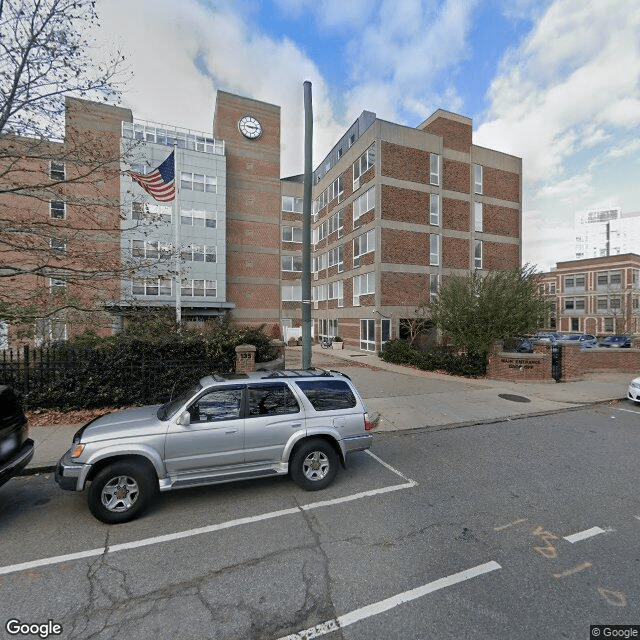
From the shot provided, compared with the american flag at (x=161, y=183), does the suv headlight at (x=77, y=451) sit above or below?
below

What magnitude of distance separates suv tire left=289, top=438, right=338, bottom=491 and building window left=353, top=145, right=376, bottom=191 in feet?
72.8

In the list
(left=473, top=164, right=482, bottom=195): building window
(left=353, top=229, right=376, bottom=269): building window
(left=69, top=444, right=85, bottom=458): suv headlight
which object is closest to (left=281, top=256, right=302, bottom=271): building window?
(left=353, top=229, right=376, bottom=269): building window

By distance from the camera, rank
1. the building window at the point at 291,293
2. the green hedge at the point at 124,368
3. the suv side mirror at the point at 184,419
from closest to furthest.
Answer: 1. the suv side mirror at the point at 184,419
2. the green hedge at the point at 124,368
3. the building window at the point at 291,293

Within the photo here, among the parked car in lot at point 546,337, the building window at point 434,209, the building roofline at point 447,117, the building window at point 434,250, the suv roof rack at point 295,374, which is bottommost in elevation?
the parked car in lot at point 546,337

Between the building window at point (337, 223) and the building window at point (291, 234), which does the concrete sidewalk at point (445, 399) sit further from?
the building window at point (291, 234)

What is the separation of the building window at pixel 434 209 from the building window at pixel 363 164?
4981 mm

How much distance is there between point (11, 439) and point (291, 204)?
32.2 metres

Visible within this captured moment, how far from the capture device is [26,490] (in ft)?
15.3

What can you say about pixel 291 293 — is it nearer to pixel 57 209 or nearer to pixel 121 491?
pixel 57 209

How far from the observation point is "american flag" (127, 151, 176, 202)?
526 inches

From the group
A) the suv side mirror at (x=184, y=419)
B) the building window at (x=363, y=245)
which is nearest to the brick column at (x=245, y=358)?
the suv side mirror at (x=184, y=419)

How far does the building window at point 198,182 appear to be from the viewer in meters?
25.7

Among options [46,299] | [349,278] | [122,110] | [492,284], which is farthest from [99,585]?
[122,110]

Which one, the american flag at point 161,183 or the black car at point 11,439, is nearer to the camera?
the black car at point 11,439
